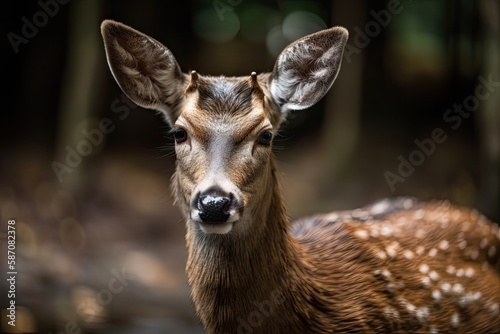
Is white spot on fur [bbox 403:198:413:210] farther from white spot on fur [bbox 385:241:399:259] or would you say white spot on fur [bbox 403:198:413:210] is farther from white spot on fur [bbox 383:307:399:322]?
white spot on fur [bbox 383:307:399:322]

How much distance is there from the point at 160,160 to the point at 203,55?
2.18 meters

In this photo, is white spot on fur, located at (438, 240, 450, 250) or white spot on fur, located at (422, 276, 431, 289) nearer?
white spot on fur, located at (422, 276, 431, 289)

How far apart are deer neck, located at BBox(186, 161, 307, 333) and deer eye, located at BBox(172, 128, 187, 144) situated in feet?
1.72

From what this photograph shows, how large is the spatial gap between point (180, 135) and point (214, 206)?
2.22 ft

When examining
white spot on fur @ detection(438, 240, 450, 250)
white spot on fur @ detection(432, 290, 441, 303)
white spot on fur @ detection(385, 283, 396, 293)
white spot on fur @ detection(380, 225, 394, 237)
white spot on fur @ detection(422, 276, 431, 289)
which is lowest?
white spot on fur @ detection(432, 290, 441, 303)

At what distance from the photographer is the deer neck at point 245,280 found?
456 cm

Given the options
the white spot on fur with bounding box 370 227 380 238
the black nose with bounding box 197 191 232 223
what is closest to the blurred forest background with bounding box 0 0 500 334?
the white spot on fur with bounding box 370 227 380 238

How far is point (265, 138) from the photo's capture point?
4.54 meters

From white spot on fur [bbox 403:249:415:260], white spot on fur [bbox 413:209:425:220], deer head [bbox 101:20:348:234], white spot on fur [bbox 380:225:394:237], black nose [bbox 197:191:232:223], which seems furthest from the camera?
white spot on fur [bbox 413:209:425:220]

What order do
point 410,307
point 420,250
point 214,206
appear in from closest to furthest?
point 214,206 < point 410,307 < point 420,250

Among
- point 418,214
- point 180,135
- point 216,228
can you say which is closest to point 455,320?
point 418,214

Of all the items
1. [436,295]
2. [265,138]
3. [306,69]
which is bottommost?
[436,295]

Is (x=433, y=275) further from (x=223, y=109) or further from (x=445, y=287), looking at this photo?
(x=223, y=109)

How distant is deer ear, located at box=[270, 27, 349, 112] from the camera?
4.75 meters
